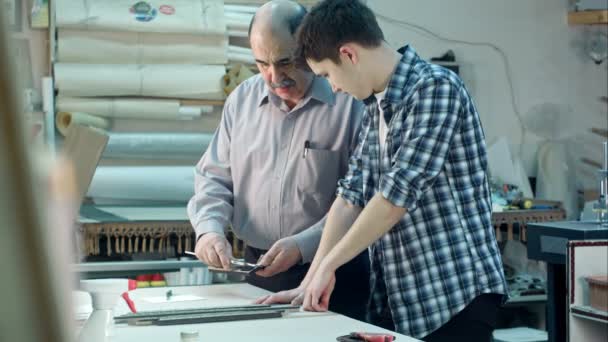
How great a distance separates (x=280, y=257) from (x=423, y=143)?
1.72 feet

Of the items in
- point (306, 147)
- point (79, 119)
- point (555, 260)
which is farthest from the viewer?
point (79, 119)

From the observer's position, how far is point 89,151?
0.19 metres

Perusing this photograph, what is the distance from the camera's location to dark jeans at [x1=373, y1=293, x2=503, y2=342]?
6.30 ft

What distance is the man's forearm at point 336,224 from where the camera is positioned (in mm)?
2104

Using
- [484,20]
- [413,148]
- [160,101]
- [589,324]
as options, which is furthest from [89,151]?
[484,20]

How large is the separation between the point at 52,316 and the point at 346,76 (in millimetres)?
1926

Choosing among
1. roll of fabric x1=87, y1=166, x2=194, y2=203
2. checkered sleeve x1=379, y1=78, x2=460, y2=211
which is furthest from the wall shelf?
roll of fabric x1=87, y1=166, x2=194, y2=203

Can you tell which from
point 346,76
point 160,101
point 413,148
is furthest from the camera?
point 160,101

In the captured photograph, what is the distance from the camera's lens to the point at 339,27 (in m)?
1.96

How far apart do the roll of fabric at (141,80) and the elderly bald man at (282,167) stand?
1.98m

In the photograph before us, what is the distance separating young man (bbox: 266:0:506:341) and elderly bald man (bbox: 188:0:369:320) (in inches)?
11.9

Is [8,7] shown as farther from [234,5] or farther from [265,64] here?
[234,5]

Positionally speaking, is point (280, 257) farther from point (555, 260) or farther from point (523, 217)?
point (523, 217)

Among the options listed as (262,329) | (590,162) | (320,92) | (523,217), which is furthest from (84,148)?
(590,162)
